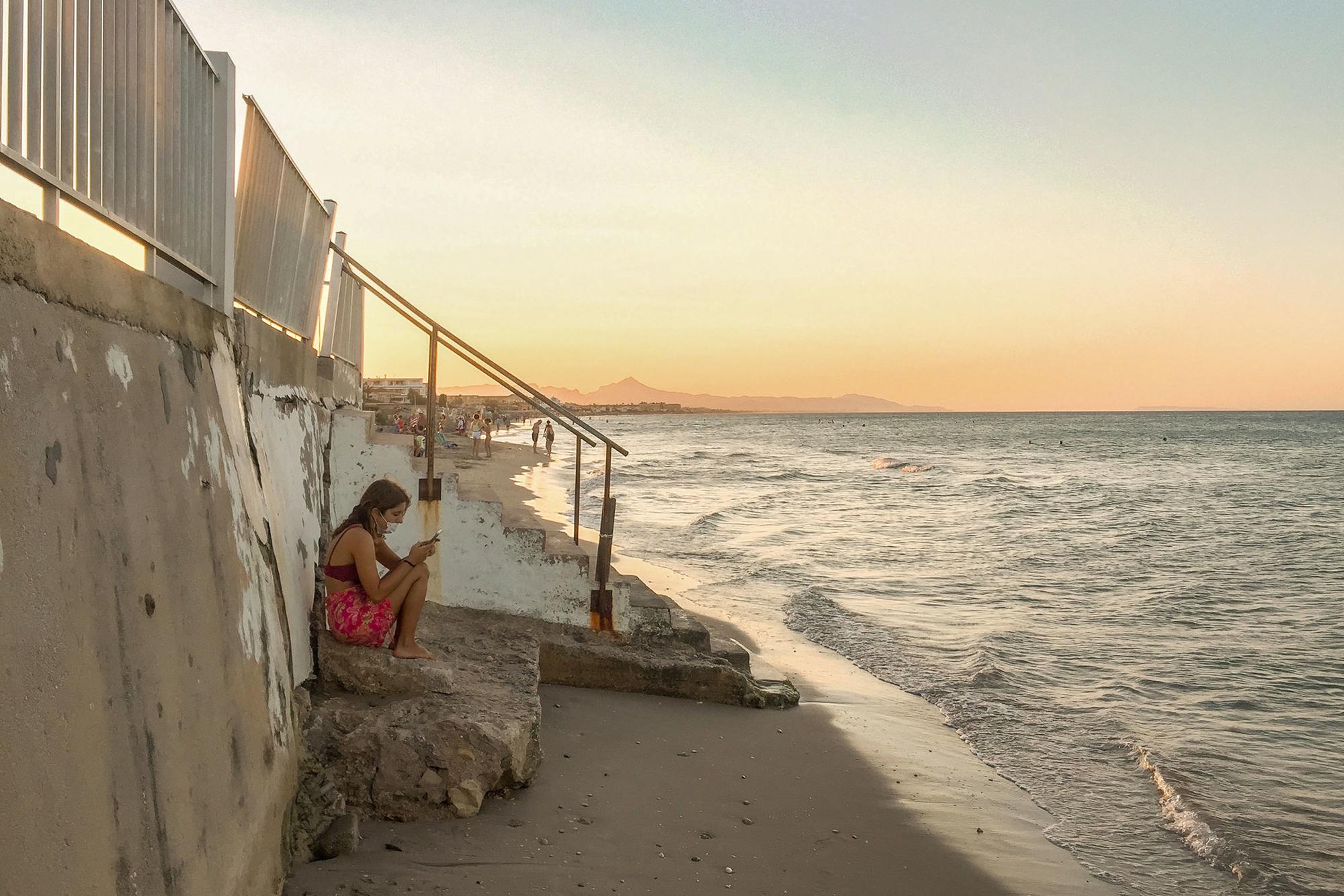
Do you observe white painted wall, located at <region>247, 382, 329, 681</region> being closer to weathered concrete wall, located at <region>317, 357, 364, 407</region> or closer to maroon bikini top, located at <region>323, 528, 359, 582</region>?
maroon bikini top, located at <region>323, 528, 359, 582</region>

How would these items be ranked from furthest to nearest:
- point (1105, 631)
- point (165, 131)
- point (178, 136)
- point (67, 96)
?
point (1105, 631)
point (178, 136)
point (165, 131)
point (67, 96)

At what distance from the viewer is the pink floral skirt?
4.75m

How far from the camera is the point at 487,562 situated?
22.5 feet

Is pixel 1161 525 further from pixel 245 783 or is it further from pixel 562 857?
pixel 245 783

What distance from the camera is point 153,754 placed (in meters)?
2.38

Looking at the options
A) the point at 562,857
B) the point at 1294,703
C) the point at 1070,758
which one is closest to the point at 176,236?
the point at 562,857

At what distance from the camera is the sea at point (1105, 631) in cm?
600

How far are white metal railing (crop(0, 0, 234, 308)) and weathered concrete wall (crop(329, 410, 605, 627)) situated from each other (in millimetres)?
2519

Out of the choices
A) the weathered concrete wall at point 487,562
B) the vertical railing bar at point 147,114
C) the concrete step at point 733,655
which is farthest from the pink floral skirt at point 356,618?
the concrete step at point 733,655

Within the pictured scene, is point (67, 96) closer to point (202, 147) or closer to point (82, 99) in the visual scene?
point (82, 99)

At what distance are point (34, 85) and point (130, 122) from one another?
73cm

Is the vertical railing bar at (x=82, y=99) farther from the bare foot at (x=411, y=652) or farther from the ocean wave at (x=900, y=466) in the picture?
the ocean wave at (x=900, y=466)

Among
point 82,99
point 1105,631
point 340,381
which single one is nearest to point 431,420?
point 340,381

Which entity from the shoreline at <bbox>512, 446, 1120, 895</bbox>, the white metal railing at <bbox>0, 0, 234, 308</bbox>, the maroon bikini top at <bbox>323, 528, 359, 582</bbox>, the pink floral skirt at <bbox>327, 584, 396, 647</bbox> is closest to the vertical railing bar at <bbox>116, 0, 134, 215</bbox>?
the white metal railing at <bbox>0, 0, 234, 308</bbox>
